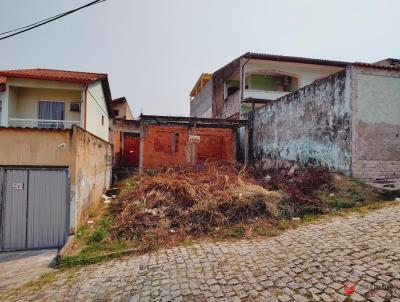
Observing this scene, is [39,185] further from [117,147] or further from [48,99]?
[117,147]

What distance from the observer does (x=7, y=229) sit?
6.68 meters

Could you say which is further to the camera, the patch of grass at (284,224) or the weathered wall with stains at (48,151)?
the weathered wall with stains at (48,151)

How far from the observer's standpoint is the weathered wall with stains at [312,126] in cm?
856

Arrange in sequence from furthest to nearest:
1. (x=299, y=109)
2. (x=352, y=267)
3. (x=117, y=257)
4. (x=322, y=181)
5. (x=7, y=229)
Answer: (x=299, y=109), (x=322, y=181), (x=7, y=229), (x=117, y=257), (x=352, y=267)

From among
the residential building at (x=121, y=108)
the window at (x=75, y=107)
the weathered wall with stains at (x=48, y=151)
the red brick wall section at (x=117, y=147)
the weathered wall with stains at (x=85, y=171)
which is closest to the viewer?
the weathered wall with stains at (x=48, y=151)

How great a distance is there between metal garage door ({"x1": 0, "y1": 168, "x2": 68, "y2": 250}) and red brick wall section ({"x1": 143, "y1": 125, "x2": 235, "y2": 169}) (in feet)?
29.6

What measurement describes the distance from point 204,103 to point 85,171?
63.5 ft

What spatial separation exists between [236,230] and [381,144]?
235 inches

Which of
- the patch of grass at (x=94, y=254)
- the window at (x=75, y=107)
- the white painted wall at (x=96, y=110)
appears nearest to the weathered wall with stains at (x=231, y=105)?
the white painted wall at (x=96, y=110)

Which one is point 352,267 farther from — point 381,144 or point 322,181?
point 381,144

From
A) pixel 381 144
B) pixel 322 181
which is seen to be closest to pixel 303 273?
pixel 322 181

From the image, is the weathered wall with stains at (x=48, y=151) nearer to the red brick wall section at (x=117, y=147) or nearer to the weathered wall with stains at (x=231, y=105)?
the red brick wall section at (x=117, y=147)

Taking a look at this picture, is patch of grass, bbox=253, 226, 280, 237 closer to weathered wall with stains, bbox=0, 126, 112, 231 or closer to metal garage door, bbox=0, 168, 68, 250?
weathered wall with stains, bbox=0, 126, 112, 231

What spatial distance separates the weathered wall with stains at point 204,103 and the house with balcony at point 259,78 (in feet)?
4.56
